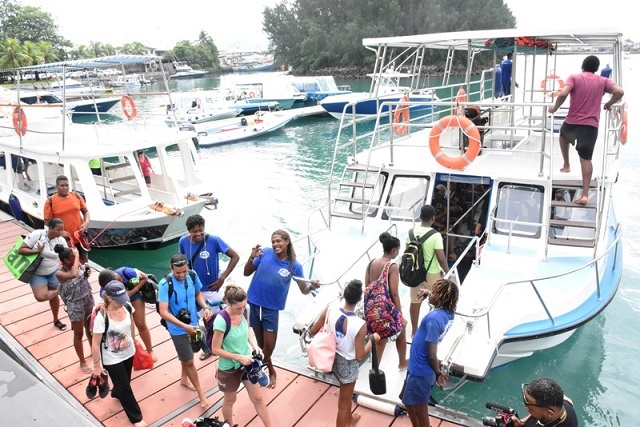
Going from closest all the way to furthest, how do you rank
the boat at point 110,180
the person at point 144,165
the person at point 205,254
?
the person at point 205,254 < the boat at point 110,180 < the person at point 144,165

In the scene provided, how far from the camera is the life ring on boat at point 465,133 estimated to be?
23.9ft

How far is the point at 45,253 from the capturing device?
620 cm

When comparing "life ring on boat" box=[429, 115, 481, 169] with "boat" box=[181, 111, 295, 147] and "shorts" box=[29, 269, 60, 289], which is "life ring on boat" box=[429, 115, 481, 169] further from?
"boat" box=[181, 111, 295, 147]

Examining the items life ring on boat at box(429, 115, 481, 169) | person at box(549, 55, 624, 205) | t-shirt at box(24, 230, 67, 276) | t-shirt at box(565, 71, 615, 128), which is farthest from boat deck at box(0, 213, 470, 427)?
t-shirt at box(565, 71, 615, 128)

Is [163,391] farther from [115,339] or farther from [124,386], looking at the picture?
[115,339]

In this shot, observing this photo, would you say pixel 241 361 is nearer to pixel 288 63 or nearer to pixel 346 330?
pixel 346 330

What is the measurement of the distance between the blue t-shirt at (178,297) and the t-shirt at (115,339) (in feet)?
1.26

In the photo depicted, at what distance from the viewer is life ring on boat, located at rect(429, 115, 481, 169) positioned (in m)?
7.29

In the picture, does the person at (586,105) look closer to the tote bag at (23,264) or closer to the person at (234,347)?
the person at (234,347)

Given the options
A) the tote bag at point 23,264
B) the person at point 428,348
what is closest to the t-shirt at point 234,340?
the person at point 428,348

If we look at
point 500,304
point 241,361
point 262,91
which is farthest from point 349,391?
point 262,91

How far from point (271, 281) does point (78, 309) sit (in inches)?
95.6

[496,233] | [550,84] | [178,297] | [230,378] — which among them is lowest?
[230,378]

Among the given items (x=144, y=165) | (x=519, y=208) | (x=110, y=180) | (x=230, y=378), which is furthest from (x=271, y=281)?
(x=110, y=180)
